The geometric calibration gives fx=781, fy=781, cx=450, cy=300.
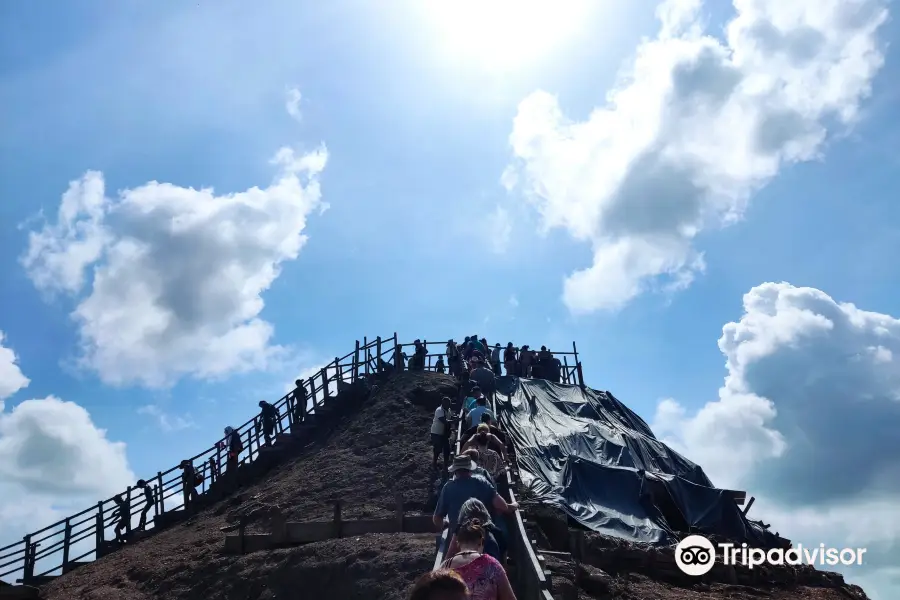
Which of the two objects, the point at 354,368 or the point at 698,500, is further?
the point at 354,368

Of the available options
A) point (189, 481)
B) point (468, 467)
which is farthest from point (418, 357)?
point (468, 467)

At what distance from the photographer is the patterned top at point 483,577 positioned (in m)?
4.57

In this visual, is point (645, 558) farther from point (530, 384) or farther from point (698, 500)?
point (530, 384)

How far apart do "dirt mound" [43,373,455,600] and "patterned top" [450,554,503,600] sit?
6.93 meters

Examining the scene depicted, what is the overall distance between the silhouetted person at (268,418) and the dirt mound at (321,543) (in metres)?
1.57

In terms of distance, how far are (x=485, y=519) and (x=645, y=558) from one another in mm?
9554

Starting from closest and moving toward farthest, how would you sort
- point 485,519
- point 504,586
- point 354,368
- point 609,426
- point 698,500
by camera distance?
point 504,586, point 485,519, point 698,500, point 609,426, point 354,368

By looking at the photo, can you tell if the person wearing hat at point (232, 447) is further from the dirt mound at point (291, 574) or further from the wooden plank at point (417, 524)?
the wooden plank at point (417, 524)

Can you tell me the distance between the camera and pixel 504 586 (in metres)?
4.62

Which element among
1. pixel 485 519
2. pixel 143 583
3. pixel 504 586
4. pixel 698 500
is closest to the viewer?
pixel 504 586

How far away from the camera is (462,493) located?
754 centimetres

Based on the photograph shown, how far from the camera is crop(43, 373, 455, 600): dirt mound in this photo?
12.3 metres

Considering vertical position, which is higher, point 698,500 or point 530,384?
point 530,384

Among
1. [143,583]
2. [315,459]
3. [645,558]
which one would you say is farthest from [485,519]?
[315,459]
